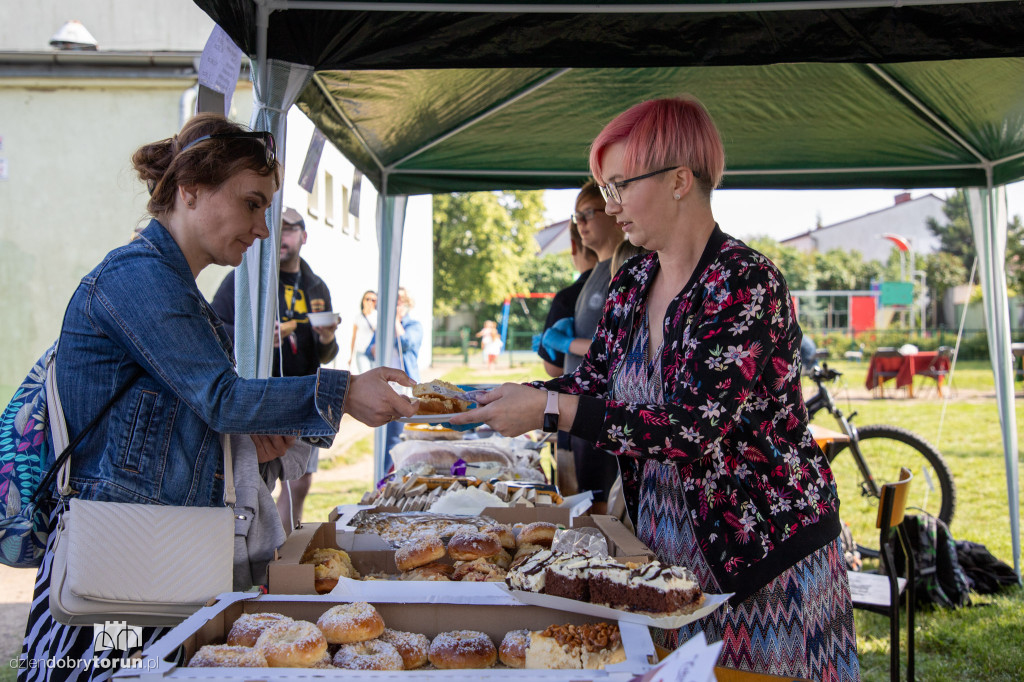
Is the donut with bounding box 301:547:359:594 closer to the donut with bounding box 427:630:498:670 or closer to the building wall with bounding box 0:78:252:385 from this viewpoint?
the donut with bounding box 427:630:498:670

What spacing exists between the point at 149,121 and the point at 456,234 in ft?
63.5

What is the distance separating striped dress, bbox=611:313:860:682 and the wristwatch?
0.82 ft

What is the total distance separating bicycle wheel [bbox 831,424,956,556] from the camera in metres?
6.04

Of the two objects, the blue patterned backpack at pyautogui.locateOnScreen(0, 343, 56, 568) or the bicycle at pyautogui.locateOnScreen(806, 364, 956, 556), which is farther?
the bicycle at pyautogui.locateOnScreen(806, 364, 956, 556)

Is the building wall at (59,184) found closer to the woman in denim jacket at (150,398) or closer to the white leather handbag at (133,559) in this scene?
the woman in denim jacket at (150,398)

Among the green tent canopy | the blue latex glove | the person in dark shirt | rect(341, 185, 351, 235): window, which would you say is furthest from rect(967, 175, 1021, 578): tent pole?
rect(341, 185, 351, 235): window

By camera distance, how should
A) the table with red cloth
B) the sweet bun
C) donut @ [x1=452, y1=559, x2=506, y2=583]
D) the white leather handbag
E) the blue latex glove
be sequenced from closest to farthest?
the white leather handbag, donut @ [x1=452, y1=559, x2=506, y2=583], the sweet bun, the blue latex glove, the table with red cloth

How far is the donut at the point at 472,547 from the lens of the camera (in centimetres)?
180

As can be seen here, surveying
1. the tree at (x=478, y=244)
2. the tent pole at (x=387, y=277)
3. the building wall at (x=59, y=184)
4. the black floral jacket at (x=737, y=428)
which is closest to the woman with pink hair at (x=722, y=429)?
the black floral jacket at (x=737, y=428)

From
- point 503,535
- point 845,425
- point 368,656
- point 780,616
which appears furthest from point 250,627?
point 845,425

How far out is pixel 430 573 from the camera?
1.74 metres

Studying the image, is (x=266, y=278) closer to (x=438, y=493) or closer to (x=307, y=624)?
(x=438, y=493)

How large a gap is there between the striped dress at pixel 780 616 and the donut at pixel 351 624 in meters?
0.72

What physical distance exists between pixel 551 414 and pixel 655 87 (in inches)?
129
